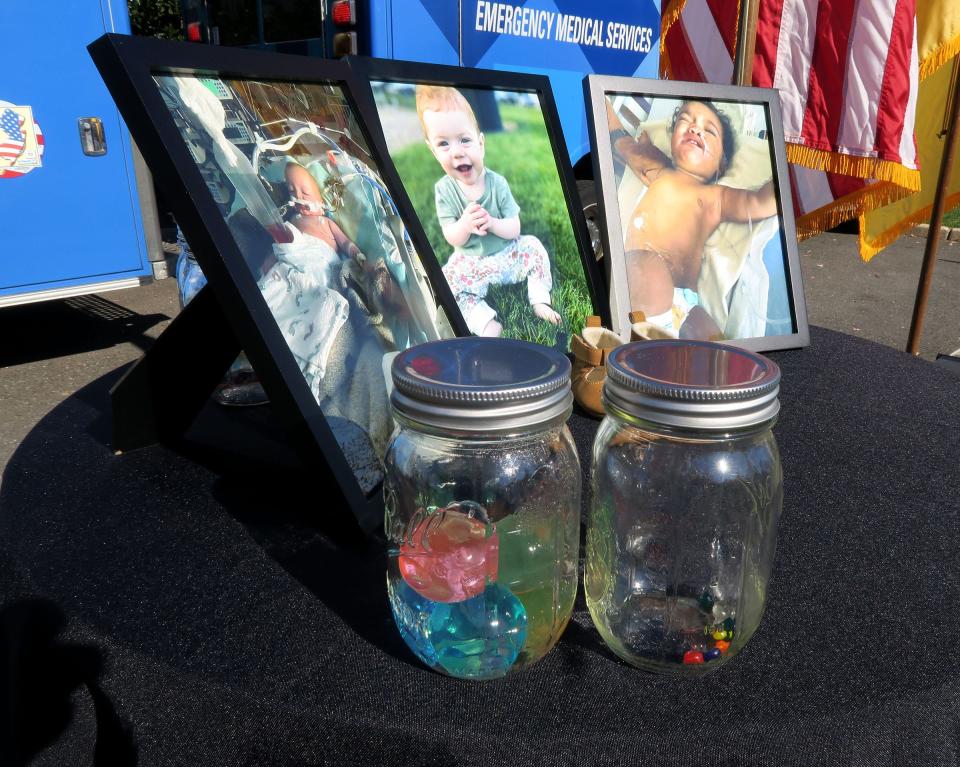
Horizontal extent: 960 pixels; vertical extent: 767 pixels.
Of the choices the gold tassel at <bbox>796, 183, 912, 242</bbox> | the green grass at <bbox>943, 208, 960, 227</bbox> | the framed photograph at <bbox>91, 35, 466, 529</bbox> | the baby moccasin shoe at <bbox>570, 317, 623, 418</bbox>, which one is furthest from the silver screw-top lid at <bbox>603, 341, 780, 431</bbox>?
the green grass at <bbox>943, 208, 960, 227</bbox>

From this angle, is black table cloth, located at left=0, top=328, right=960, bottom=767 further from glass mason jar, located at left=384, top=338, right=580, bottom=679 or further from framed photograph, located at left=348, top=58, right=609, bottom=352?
framed photograph, located at left=348, top=58, right=609, bottom=352

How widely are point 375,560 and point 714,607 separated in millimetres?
337

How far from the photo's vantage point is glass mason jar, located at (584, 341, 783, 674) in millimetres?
598

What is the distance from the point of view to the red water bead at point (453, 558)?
0.59 m

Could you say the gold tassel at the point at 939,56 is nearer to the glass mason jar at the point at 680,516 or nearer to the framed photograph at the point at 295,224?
the framed photograph at the point at 295,224

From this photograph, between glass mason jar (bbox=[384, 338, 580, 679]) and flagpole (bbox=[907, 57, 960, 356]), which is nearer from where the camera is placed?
glass mason jar (bbox=[384, 338, 580, 679])

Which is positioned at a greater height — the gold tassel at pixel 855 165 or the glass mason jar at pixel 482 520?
the gold tassel at pixel 855 165

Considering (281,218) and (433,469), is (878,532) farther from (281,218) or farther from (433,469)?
(281,218)

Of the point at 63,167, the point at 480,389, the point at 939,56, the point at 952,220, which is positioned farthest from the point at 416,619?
the point at 952,220

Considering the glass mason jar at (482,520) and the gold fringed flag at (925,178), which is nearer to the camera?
the glass mason jar at (482,520)

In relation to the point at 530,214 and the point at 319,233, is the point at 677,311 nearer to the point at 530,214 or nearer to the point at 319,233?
the point at 530,214

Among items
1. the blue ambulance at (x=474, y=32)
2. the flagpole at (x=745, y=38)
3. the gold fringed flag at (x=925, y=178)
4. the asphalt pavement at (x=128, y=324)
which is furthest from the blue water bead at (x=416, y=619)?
the blue ambulance at (x=474, y=32)

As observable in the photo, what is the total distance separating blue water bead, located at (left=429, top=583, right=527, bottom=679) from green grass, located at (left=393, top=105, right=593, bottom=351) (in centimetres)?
69

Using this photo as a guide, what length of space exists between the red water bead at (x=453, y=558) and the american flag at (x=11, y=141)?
3564 millimetres
